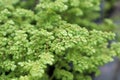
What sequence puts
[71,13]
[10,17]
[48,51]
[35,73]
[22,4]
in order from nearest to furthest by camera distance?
[35,73]
[48,51]
[10,17]
[71,13]
[22,4]

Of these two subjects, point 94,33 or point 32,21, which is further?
point 32,21

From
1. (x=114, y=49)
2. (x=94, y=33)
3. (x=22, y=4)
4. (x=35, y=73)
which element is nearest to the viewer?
(x=35, y=73)

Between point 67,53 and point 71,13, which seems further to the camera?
point 71,13

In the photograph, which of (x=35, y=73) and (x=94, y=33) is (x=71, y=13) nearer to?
(x=94, y=33)

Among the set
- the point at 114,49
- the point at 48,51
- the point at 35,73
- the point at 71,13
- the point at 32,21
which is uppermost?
the point at 71,13

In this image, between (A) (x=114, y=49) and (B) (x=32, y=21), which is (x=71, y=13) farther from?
(A) (x=114, y=49)

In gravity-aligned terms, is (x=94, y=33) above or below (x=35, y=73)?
above

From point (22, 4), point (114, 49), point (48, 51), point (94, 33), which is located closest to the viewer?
point (48, 51)

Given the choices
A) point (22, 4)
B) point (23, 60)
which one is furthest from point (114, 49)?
point (22, 4)

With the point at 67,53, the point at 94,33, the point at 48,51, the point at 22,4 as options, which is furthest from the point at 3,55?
the point at 22,4
